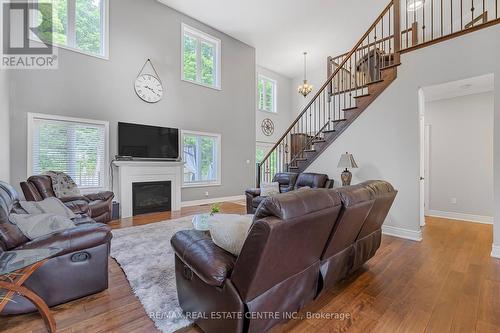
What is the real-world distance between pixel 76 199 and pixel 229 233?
3482 millimetres

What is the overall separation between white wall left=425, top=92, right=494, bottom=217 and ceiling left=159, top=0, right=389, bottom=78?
9.62ft

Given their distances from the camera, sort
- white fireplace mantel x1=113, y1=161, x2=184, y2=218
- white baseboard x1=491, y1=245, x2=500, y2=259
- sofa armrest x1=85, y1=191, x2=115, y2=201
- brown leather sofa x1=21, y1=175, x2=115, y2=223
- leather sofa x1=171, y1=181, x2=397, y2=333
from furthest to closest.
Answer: white fireplace mantel x1=113, y1=161, x2=184, y2=218 < sofa armrest x1=85, y1=191, x2=115, y2=201 < brown leather sofa x1=21, y1=175, x2=115, y2=223 < white baseboard x1=491, y1=245, x2=500, y2=259 < leather sofa x1=171, y1=181, x2=397, y2=333

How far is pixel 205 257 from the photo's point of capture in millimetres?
1445

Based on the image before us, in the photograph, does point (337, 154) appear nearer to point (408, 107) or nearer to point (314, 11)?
point (408, 107)

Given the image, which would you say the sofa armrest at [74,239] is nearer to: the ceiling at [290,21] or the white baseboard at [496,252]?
the white baseboard at [496,252]

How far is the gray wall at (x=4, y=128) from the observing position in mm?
3428

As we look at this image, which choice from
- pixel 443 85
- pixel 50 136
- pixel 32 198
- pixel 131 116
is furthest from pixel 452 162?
pixel 50 136

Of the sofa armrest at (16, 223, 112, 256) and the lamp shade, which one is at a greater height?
the lamp shade

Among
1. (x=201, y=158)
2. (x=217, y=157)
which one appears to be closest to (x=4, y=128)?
(x=201, y=158)

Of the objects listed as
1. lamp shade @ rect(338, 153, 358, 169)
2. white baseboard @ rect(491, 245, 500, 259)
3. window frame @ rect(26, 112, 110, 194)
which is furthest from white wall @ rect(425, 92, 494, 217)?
window frame @ rect(26, 112, 110, 194)

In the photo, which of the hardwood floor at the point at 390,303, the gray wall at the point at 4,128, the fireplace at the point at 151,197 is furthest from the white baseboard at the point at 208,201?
the hardwood floor at the point at 390,303

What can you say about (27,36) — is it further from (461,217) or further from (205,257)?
(461,217)

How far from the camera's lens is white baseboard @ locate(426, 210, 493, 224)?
4547 millimetres

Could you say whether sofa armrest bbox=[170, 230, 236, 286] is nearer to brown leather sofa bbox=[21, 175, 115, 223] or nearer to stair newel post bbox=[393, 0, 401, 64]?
brown leather sofa bbox=[21, 175, 115, 223]
